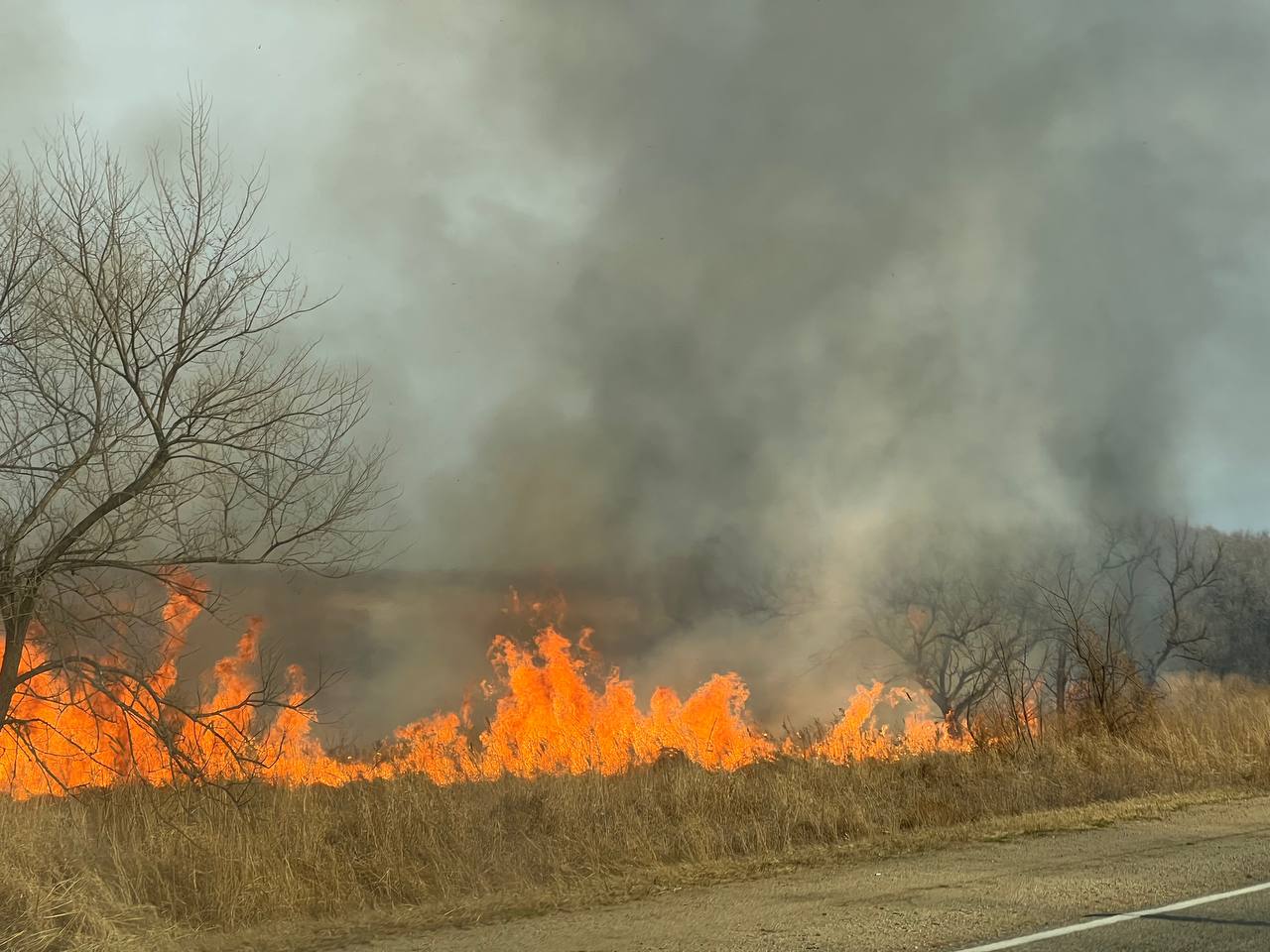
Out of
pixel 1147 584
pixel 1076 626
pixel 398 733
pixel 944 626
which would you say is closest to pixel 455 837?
pixel 398 733

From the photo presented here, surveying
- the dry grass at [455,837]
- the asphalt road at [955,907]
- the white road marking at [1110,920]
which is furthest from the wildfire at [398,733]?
the white road marking at [1110,920]

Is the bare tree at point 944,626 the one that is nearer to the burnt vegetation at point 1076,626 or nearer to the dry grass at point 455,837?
the burnt vegetation at point 1076,626

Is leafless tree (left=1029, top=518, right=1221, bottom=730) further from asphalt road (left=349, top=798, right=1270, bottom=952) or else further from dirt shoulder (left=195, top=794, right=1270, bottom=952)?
asphalt road (left=349, top=798, right=1270, bottom=952)

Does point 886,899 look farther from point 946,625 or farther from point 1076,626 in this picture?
point 946,625

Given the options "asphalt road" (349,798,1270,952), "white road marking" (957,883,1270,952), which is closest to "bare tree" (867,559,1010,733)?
"asphalt road" (349,798,1270,952)

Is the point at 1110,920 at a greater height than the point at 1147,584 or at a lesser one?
lesser

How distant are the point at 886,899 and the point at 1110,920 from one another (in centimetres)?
209

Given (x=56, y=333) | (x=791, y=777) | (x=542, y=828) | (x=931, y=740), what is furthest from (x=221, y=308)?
(x=931, y=740)

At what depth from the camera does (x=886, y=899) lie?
31.1 ft

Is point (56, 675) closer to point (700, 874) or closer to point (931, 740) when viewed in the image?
point (700, 874)

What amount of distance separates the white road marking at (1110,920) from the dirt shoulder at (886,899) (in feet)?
0.69

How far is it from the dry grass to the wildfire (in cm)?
66

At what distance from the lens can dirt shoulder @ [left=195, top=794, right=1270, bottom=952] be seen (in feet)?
27.3

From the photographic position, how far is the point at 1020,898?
912 cm
